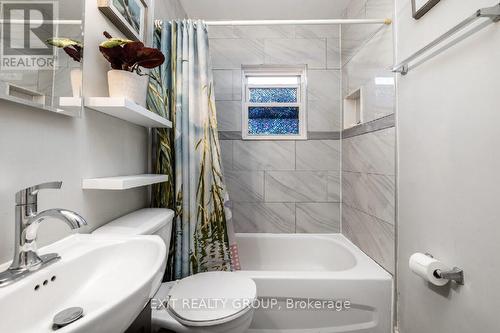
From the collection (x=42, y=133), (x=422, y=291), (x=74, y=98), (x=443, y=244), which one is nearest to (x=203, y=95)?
(x=74, y=98)

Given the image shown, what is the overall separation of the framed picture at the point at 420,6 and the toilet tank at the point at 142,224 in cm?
164

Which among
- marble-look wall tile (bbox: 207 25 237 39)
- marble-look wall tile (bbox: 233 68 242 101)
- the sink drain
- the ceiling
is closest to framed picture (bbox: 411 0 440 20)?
the ceiling

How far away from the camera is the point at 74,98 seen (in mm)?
970

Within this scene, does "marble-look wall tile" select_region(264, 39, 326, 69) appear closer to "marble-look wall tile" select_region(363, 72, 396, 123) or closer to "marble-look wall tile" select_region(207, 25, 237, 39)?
"marble-look wall tile" select_region(207, 25, 237, 39)

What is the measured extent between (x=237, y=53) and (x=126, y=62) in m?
1.50

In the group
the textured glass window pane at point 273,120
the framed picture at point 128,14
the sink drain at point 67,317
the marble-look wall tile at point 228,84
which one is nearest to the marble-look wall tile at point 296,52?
the marble-look wall tile at point 228,84

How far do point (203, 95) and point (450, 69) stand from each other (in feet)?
4.18

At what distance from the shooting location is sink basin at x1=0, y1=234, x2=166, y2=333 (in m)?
0.55

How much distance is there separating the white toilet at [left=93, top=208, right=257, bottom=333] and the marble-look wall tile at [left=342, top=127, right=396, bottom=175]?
1097mm

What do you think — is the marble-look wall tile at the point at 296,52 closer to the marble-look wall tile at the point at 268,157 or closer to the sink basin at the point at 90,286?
the marble-look wall tile at the point at 268,157

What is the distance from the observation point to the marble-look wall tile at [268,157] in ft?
7.97

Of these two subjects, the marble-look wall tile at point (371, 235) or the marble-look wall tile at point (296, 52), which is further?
the marble-look wall tile at point (296, 52)

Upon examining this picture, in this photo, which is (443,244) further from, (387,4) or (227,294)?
(387,4)

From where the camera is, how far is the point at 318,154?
2.43 meters
